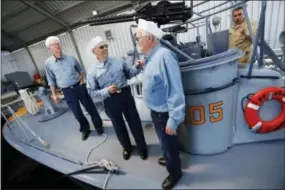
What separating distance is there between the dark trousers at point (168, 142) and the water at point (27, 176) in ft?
5.59

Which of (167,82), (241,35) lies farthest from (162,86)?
(241,35)

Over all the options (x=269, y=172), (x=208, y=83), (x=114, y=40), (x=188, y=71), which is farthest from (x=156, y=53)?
(x=114, y=40)

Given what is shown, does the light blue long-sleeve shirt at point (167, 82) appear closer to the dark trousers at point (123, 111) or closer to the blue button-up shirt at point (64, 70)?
the dark trousers at point (123, 111)

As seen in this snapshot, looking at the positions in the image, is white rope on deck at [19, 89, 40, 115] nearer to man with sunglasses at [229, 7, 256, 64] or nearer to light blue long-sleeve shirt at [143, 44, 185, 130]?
light blue long-sleeve shirt at [143, 44, 185, 130]

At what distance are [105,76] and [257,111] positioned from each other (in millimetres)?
1386

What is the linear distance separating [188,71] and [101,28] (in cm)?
648

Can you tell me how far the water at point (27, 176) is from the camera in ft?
9.19

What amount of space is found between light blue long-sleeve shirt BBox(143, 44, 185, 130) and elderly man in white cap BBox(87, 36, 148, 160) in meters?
0.49

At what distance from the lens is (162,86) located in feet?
4.15

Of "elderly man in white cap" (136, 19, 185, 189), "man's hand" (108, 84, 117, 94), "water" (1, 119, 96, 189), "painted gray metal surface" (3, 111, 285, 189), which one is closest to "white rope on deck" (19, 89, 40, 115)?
"water" (1, 119, 96, 189)

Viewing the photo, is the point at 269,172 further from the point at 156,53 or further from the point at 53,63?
the point at 53,63

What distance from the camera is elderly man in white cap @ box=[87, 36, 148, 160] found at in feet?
5.42

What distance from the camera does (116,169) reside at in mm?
1718

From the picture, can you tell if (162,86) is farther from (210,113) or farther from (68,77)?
(68,77)
